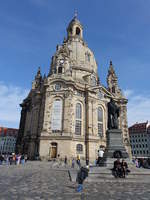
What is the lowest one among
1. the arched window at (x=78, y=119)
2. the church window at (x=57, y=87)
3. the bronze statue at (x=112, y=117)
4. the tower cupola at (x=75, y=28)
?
the bronze statue at (x=112, y=117)

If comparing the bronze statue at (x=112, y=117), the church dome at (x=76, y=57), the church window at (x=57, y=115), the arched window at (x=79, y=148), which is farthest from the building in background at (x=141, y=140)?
the bronze statue at (x=112, y=117)

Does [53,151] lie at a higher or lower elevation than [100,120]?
lower

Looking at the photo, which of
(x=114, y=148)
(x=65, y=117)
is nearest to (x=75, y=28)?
(x=65, y=117)

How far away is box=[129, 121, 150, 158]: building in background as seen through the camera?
2452 inches

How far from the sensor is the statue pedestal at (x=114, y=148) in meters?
13.7

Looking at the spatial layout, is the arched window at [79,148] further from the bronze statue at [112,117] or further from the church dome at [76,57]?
the church dome at [76,57]

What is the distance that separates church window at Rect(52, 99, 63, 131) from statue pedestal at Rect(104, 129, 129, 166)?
2025 centimetres

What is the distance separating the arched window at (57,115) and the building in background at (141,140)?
43674mm

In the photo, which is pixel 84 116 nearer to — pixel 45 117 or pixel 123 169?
pixel 45 117

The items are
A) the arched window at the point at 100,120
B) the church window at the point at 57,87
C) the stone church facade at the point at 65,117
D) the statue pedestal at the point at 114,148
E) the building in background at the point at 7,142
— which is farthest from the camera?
the building in background at the point at 7,142

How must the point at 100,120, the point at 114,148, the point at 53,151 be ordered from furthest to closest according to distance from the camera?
the point at 100,120
the point at 53,151
the point at 114,148

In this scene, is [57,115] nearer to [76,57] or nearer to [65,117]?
[65,117]

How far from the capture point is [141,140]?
64188 millimetres

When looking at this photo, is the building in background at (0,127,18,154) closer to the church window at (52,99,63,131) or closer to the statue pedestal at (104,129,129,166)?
the church window at (52,99,63,131)
